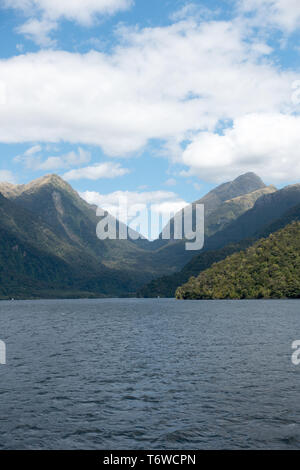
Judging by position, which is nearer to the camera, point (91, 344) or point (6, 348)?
point (6, 348)

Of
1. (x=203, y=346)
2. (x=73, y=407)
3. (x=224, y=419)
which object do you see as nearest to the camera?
(x=224, y=419)

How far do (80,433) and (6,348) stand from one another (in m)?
67.8

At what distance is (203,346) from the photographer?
100m

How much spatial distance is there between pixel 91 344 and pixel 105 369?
3701 cm
